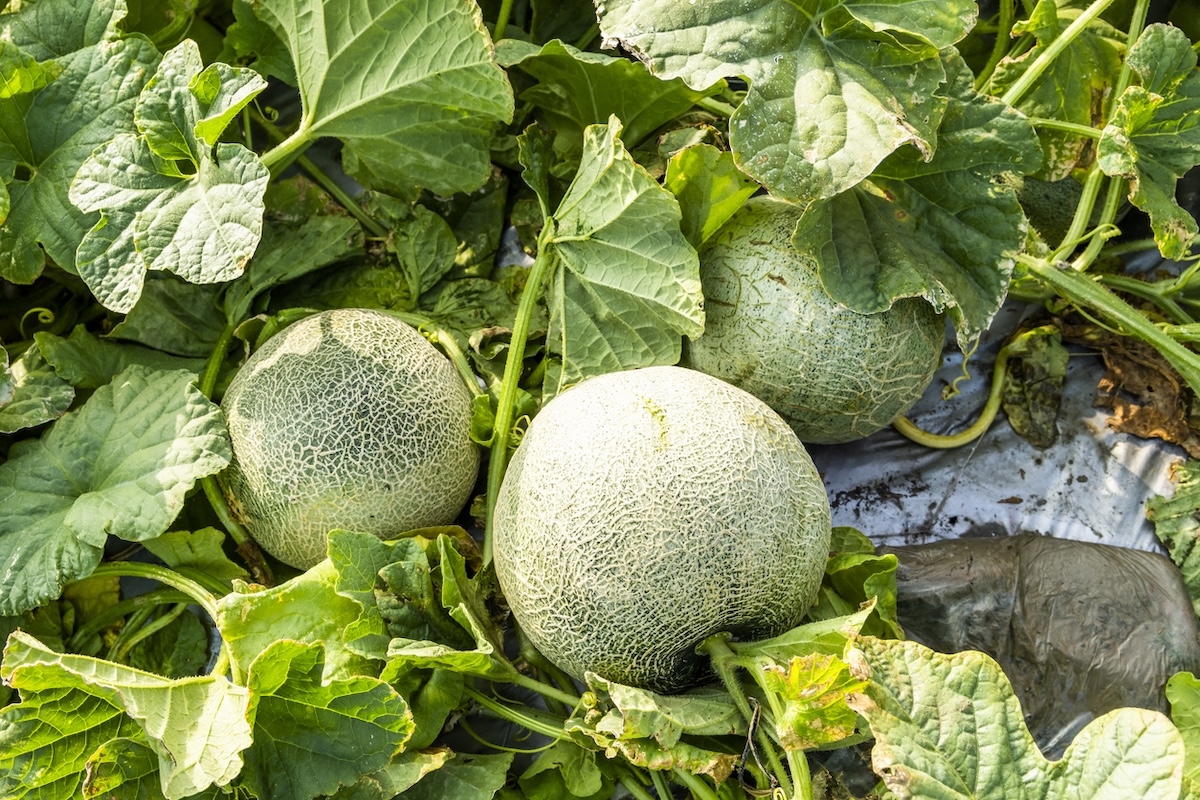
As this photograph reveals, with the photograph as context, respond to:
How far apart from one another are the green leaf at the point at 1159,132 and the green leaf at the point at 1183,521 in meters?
0.49

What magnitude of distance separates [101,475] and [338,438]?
381 mm

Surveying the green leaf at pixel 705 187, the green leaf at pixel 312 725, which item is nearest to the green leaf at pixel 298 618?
the green leaf at pixel 312 725

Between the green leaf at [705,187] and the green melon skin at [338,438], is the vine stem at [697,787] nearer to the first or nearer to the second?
the green melon skin at [338,438]

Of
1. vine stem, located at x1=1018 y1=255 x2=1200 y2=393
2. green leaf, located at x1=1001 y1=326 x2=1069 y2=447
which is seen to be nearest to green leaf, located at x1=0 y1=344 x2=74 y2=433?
vine stem, located at x1=1018 y1=255 x2=1200 y2=393

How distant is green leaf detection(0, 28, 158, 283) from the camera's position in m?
1.50

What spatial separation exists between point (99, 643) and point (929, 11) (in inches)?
67.7

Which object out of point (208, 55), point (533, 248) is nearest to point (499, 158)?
point (533, 248)

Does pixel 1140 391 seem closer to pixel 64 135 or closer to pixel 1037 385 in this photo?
pixel 1037 385

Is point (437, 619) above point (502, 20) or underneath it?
Answer: underneath

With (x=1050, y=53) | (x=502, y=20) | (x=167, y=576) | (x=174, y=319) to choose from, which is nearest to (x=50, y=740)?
(x=167, y=576)

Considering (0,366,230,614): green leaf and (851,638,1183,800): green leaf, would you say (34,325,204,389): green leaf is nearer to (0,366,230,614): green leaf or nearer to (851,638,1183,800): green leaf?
(0,366,230,614): green leaf

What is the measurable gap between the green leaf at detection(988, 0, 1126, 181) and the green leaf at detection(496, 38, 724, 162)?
625 millimetres

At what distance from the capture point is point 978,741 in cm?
114

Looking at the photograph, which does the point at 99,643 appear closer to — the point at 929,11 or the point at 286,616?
the point at 286,616
